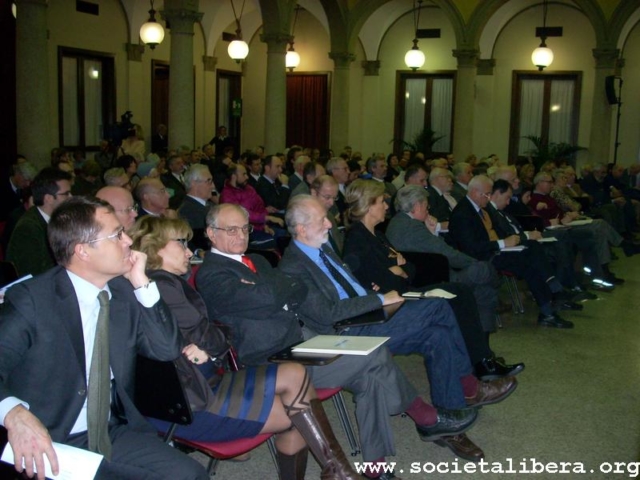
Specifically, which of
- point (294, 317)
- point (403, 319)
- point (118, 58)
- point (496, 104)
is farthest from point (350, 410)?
point (496, 104)

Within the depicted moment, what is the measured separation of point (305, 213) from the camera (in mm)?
3979

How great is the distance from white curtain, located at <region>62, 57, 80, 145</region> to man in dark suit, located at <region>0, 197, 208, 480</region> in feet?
38.5

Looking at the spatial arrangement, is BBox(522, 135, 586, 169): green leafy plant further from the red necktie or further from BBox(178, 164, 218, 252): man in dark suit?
the red necktie

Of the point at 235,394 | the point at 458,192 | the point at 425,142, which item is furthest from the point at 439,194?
the point at 425,142

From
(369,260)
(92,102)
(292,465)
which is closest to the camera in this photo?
(292,465)

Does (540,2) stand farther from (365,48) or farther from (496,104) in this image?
(365,48)

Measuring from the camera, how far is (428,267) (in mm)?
5270

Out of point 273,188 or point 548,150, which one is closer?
point 273,188

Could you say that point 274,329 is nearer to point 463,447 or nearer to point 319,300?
point 319,300

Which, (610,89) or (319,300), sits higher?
(610,89)

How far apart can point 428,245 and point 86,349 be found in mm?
3459

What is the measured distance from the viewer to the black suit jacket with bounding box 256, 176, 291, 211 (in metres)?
9.10

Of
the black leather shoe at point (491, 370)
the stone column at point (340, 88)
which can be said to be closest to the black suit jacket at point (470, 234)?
the black leather shoe at point (491, 370)

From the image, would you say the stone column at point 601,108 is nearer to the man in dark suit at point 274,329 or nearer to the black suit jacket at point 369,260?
the black suit jacket at point 369,260
